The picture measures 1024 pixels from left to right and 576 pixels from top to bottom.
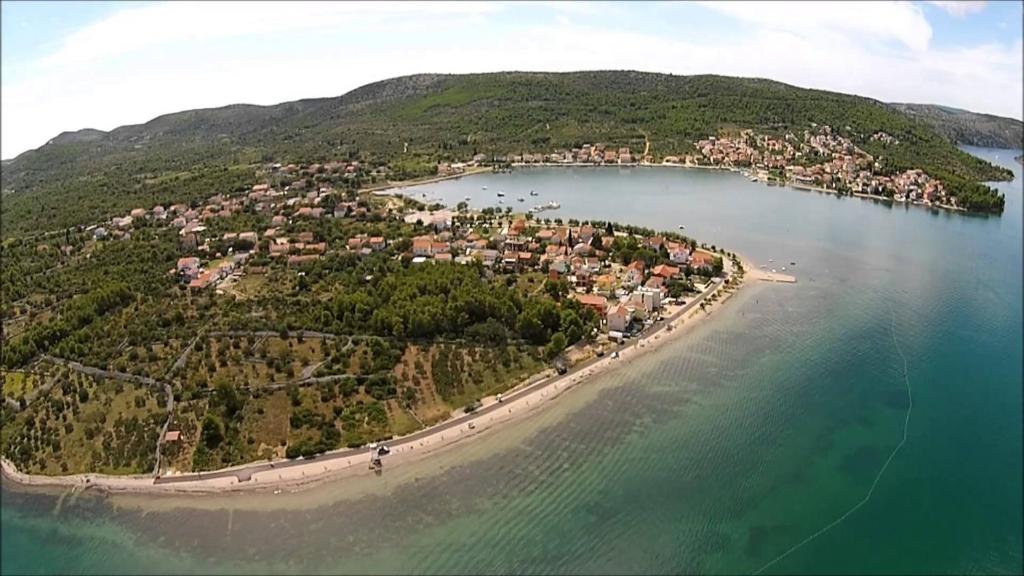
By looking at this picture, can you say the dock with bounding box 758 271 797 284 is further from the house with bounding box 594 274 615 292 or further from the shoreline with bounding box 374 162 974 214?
the shoreline with bounding box 374 162 974 214

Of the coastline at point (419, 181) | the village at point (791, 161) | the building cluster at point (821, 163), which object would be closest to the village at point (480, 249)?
the coastline at point (419, 181)

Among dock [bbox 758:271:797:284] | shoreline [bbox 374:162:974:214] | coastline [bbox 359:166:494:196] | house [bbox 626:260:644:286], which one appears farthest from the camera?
coastline [bbox 359:166:494:196]

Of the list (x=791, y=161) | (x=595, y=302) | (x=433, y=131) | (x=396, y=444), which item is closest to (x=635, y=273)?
(x=595, y=302)

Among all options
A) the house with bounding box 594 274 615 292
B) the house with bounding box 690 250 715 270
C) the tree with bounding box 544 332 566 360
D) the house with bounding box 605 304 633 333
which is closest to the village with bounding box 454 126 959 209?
the house with bounding box 690 250 715 270

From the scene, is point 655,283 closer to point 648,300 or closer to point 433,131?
point 648,300

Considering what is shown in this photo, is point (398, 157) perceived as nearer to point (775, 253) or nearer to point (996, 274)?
point (775, 253)

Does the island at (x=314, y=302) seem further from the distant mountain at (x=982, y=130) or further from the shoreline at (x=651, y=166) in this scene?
the distant mountain at (x=982, y=130)
